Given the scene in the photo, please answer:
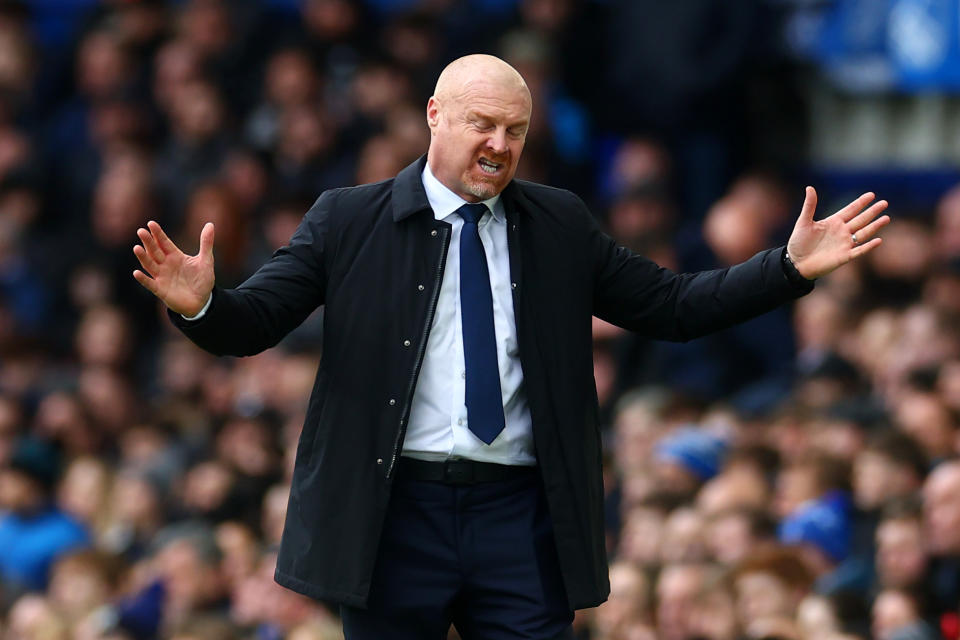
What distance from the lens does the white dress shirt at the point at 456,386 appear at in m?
4.86

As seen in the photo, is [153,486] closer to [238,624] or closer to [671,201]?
[238,624]

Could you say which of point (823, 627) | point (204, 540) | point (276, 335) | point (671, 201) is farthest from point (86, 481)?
point (276, 335)

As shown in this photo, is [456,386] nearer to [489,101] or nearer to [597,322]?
[489,101]

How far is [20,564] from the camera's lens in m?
10.8

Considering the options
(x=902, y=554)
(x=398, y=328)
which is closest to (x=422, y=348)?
(x=398, y=328)

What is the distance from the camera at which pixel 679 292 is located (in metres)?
5.05

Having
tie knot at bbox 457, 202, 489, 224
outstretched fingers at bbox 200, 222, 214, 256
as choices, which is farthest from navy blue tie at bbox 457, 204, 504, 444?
outstretched fingers at bbox 200, 222, 214, 256

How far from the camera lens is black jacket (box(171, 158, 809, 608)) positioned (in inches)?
190

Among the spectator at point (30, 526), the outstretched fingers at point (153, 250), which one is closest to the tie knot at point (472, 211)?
the outstretched fingers at point (153, 250)

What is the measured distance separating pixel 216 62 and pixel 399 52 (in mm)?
1305

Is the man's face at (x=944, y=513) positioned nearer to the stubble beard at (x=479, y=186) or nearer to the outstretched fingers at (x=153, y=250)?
the stubble beard at (x=479, y=186)

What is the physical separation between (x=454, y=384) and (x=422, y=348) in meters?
0.12

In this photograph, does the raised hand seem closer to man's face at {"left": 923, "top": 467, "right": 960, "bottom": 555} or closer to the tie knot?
the tie knot

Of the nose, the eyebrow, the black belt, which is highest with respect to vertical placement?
the eyebrow
